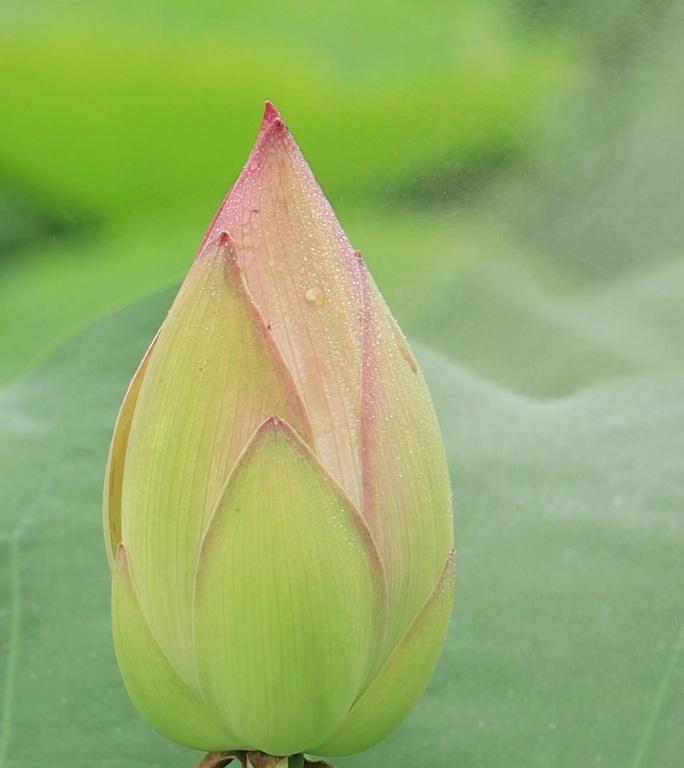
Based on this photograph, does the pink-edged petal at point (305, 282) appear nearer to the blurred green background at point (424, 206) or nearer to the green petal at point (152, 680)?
the green petal at point (152, 680)

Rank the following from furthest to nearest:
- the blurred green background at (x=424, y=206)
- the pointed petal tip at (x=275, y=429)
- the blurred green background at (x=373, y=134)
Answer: the blurred green background at (x=373, y=134) → the blurred green background at (x=424, y=206) → the pointed petal tip at (x=275, y=429)

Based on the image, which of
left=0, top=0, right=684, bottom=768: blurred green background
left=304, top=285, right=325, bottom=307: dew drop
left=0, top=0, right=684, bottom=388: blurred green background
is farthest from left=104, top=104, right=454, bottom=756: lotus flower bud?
left=0, top=0, right=684, bottom=388: blurred green background

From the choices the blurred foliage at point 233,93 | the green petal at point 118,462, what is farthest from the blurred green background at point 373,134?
the green petal at point 118,462

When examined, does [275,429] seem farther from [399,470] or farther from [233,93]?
[233,93]

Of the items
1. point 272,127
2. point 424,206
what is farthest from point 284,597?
point 424,206

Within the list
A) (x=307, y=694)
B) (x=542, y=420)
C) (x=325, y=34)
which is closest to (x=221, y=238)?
(x=307, y=694)

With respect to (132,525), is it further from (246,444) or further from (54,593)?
(54,593)
